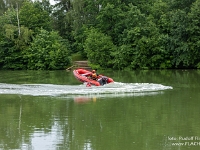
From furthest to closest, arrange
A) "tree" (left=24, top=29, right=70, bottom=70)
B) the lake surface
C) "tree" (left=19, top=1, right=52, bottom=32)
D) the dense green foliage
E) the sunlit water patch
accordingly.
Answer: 1. "tree" (left=19, top=1, right=52, bottom=32)
2. "tree" (left=24, top=29, right=70, bottom=70)
3. the dense green foliage
4. the sunlit water patch
5. the lake surface

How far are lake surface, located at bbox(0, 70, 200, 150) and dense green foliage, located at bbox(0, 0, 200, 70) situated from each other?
17.2 meters

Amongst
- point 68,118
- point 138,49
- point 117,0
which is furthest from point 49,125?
point 117,0

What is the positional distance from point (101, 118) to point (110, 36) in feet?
99.0

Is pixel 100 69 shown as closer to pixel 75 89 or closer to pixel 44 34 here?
pixel 44 34

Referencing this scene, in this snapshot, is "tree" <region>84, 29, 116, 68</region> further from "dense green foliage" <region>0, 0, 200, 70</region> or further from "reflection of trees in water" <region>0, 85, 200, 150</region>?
"reflection of trees in water" <region>0, 85, 200, 150</region>

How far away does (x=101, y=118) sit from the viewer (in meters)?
12.2

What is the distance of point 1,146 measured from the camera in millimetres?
9062

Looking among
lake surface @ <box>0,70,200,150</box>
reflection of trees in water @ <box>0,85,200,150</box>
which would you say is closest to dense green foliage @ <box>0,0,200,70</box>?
lake surface @ <box>0,70,200,150</box>

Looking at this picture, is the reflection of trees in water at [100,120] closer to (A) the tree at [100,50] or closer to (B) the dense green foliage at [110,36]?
(B) the dense green foliage at [110,36]

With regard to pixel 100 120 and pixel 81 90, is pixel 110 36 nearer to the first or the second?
pixel 81 90

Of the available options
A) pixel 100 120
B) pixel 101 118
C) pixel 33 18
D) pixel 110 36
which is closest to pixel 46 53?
pixel 33 18

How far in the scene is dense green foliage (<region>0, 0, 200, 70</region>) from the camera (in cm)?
3631

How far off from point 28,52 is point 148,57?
13751 millimetres

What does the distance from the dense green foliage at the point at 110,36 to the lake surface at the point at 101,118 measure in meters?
17.2
